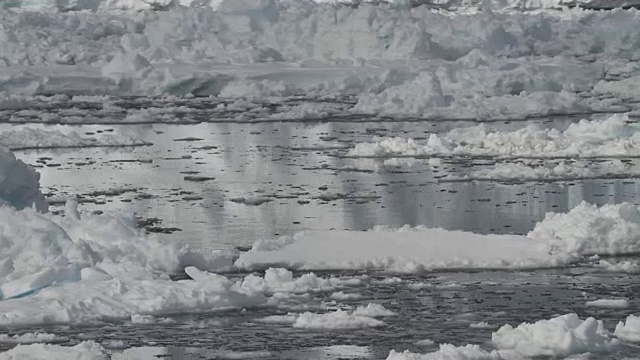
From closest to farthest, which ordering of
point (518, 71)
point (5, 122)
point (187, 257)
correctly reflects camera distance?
point (187, 257)
point (5, 122)
point (518, 71)

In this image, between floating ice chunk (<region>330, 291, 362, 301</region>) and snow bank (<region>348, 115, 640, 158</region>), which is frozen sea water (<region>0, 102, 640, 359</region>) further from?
snow bank (<region>348, 115, 640, 158</region>)

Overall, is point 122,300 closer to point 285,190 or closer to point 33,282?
point 33,282

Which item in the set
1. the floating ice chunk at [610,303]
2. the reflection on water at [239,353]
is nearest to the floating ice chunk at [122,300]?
the reflection on water at [239,353]

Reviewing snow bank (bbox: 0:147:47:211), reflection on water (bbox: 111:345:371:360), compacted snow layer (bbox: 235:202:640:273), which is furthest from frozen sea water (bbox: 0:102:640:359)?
snow bank (bbox: 0:147:47:211)

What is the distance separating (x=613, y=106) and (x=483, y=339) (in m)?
13.4

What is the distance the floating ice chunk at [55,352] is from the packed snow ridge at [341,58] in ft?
40.1

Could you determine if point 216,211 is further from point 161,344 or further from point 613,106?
point 613,106

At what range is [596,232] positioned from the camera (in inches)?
354

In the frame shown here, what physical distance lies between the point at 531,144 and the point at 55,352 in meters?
8.69

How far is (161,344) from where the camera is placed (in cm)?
677

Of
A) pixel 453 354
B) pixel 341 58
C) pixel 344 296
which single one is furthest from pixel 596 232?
pixel 341 58

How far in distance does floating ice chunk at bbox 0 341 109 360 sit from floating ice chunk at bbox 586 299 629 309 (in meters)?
2.58

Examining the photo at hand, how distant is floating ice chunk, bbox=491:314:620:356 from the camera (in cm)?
654

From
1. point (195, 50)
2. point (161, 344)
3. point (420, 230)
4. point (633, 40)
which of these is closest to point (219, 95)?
point (195, 50)
